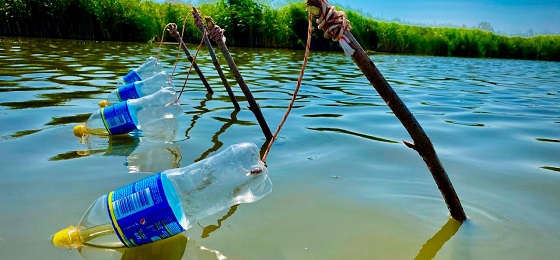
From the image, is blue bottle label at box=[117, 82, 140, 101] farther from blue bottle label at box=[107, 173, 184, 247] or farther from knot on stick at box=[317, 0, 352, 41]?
knot on stick at box=[317, 0, 352, 41]

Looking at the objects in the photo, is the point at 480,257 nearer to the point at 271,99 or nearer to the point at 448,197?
the point at 448,197

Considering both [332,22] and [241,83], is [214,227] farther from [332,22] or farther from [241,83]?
[241,83]

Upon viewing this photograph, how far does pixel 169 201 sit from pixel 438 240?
122cm

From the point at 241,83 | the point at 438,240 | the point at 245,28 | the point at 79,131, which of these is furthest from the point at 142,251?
the point at 245,28

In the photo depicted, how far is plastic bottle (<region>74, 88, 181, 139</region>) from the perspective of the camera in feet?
10.1

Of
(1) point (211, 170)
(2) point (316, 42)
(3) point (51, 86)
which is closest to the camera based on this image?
(1) point (211, 170)

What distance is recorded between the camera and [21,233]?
5.63ft

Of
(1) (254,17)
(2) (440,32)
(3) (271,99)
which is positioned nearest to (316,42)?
(1) (254,17)

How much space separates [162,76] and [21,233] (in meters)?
3.04

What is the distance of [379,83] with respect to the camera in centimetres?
173

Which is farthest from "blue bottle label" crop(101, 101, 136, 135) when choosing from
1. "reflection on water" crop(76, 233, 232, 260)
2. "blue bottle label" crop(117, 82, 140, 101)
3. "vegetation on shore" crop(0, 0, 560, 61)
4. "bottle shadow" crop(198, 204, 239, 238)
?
"vegetation on shore" crop(0, 0, 560, 61)

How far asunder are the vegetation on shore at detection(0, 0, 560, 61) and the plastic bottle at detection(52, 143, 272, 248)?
1864cm

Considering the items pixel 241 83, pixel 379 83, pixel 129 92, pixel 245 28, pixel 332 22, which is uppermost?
pixel 245 28

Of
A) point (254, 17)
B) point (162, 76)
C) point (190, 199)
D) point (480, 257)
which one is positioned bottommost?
point (480, 257)
